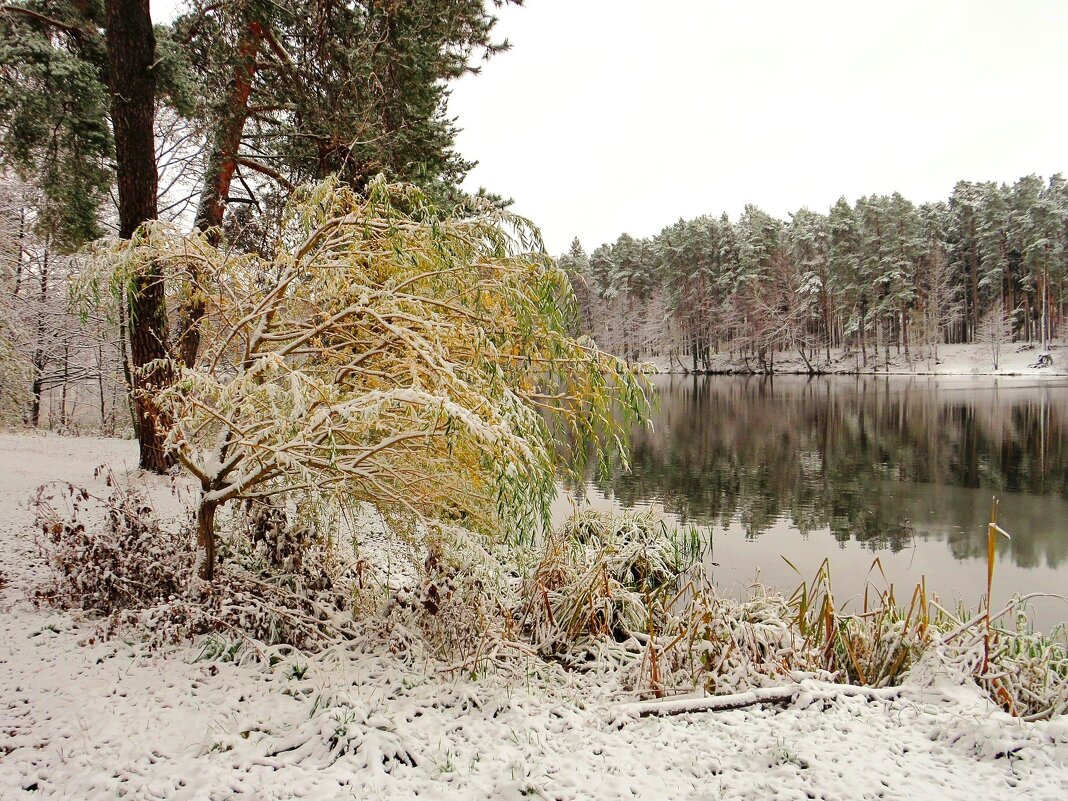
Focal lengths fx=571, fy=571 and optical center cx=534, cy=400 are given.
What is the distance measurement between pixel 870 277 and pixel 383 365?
5576cm

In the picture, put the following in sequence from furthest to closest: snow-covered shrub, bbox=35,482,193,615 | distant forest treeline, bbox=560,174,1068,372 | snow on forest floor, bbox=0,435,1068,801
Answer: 1. distant forest treeline, bbox=560,174,1068,372
2. snow-covered shrub, bbox=35,482,193,615
3. snow on forest floor, bbox=0,435,1068,801

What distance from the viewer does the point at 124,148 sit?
273 inches

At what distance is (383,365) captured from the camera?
4.13 meters

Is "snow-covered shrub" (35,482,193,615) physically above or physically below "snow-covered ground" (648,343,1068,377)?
below

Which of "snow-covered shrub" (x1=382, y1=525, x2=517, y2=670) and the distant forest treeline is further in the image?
the distant forest treeline

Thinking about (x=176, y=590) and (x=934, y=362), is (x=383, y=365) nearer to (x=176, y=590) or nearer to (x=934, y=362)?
(x=176, y=590)

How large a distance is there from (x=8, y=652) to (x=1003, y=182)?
2795 inches

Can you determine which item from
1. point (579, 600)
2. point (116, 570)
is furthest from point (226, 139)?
point (579, 600)

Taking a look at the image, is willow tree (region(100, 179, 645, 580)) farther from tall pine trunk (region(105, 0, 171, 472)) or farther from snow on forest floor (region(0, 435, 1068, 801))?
tall pine trunk (region(105, 0, 171, 472))

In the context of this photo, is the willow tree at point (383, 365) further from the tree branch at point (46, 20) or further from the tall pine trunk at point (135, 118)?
the tree branch at point (46, 20)

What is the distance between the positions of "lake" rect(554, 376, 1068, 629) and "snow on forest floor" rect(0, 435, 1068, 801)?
2.22 m

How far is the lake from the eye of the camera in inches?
307

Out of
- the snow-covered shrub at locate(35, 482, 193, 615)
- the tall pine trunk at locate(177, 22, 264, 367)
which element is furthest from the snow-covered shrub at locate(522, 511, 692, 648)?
the tall pine trunk at locate(177, 22, 264, 367)

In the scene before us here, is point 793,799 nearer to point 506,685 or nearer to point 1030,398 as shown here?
point 506,685
